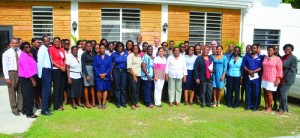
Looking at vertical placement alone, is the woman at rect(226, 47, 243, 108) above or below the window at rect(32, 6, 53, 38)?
below

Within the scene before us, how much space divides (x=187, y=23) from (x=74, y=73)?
658 centimetres

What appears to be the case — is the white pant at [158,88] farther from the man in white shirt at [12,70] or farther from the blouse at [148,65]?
the man in white shirt at [12,70]

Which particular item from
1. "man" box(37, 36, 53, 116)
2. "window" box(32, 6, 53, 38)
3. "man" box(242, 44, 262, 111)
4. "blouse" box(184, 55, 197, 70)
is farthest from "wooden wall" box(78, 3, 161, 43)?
"man" box(242, 44, 262, 111)

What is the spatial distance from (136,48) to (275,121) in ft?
13.3

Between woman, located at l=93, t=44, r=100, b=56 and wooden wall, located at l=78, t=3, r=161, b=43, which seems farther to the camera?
wooden wall, located at l=78, t=3, r=161, b=43

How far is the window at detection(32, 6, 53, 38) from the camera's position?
10.6 meters

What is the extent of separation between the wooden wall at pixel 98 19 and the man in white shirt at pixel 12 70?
4.44 m

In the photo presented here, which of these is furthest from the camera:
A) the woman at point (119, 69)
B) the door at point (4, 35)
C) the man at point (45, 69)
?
the door at point (4, 35)

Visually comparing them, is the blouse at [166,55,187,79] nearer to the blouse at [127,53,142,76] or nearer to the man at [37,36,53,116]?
the blouse at [127,53,142,76]

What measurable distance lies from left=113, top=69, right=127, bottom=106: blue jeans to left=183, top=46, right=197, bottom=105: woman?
1837mm

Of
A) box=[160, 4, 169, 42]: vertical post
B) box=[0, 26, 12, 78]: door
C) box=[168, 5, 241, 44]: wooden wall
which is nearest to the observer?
box=[0, 26, 12, 78]: door

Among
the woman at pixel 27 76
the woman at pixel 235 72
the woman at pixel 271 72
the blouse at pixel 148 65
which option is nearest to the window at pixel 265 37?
the woman at pixel 235 72

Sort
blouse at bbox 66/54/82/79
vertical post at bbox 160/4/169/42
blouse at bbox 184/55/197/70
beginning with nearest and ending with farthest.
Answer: blouse at bbox 66/54/82/79 < blouse at bbox 184/55/197/70 < vertical post at bbox 160/4/169/42

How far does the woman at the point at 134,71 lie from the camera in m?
7.46
